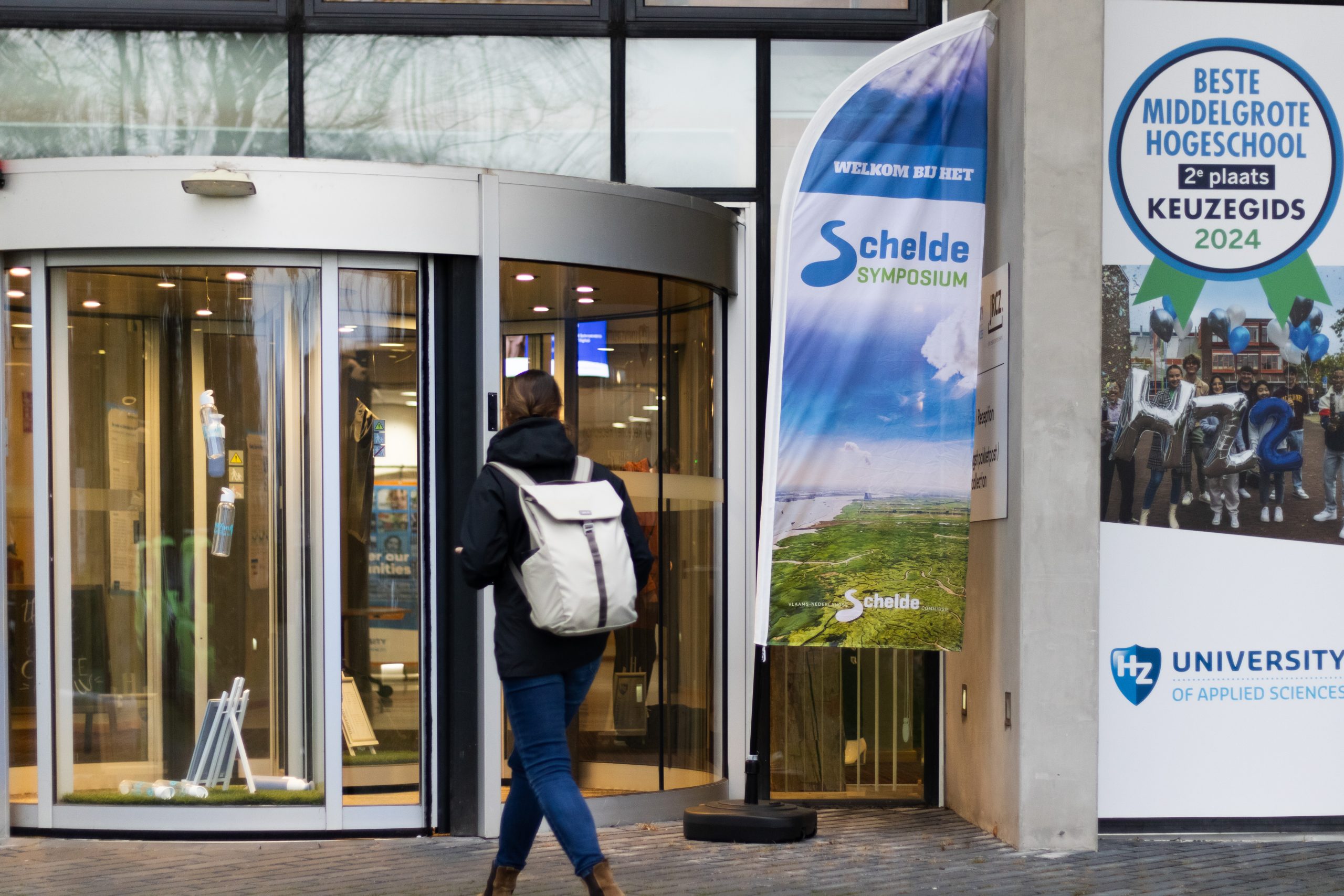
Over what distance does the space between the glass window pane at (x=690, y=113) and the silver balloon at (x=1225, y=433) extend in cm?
241

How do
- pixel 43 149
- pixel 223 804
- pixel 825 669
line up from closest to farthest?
pixel 223 804 < pixel 43 149 < pixel 825 669

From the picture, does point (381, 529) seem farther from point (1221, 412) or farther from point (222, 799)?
point (1221, 412)

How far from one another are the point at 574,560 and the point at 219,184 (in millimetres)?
2548

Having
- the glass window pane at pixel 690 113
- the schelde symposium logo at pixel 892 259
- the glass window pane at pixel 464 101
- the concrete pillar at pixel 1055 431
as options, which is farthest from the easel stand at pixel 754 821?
the glass window pane at pixel 464 101

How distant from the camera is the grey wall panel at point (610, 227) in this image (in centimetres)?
651

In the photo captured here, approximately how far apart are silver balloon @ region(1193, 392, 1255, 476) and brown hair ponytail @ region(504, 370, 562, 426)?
318 cm

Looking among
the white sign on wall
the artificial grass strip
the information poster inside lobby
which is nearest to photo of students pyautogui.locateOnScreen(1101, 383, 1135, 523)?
the information poster inside lobby

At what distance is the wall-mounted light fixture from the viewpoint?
240 inches

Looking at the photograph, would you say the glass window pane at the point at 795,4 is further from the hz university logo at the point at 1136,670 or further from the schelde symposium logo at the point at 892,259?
the hz university logo at the point at 1136,670

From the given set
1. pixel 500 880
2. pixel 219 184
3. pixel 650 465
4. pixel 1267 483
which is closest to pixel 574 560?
pixel 500 880

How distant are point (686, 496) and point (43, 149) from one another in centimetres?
342

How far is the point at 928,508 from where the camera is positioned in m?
6.45

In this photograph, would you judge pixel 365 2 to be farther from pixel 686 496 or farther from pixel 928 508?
pixel 928 508

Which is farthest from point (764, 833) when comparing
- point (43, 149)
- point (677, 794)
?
point (43, 149)
